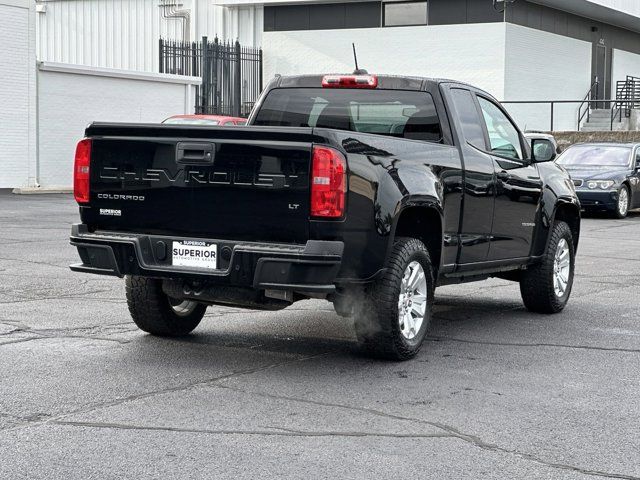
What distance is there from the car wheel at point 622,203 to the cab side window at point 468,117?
608 inches

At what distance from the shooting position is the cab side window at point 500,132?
30.5 ft

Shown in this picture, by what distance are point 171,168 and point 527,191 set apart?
11.5 feet

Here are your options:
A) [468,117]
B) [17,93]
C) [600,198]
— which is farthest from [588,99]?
[468,117]

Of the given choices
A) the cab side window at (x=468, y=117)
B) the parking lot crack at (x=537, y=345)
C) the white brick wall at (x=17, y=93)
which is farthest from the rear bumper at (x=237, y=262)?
the white brick wall at (x=17, y=93)

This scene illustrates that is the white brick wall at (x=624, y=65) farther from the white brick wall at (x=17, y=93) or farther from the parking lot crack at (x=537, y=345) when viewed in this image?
the parking lot crack at (x=537, y=345)

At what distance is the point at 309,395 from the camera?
6.58 m

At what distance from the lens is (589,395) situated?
22.1 feet

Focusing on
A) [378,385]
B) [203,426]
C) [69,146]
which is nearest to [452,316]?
[378,385]

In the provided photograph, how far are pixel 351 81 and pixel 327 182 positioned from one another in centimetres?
196

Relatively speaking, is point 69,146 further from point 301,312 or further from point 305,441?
point 305,441

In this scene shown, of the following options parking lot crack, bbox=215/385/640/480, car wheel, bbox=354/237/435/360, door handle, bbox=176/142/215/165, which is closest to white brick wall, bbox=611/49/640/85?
car wheel, bbox=354/237/435/360

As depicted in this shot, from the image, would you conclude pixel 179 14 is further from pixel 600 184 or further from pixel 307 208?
pixel 307 208

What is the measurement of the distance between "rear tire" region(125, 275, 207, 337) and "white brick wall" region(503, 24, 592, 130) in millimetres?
29760

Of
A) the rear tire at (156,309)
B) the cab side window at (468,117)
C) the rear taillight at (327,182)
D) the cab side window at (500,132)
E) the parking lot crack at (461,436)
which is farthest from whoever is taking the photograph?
the cab side window at (500,132)
